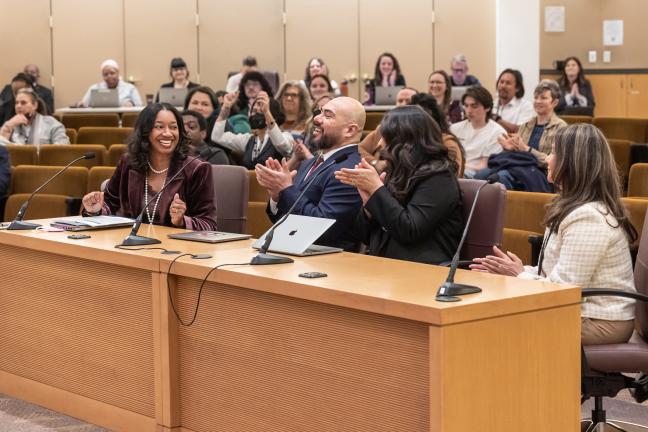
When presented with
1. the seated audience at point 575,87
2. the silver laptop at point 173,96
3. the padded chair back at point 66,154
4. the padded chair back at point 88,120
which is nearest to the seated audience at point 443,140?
the padded chair back at point 66,154

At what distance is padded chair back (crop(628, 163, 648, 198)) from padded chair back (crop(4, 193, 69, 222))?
307 cm

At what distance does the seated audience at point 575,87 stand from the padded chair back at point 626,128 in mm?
3392

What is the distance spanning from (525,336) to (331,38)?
37.5ft

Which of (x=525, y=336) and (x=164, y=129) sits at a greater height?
(x=164, y=129)

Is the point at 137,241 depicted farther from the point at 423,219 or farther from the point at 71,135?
the point at 71,135

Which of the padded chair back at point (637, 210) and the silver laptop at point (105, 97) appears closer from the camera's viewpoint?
the padded chair back at point (637, 210)

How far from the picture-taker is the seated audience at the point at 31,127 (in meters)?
8.64

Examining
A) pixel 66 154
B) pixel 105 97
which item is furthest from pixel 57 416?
pixel 105 97

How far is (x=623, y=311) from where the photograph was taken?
339 cm

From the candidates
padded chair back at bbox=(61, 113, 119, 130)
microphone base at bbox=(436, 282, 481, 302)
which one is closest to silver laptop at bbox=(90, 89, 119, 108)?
padded chair back at bbox=(61, 113, 119, 130)

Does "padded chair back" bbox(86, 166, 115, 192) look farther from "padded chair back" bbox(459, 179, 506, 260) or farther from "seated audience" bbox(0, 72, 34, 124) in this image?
"seated audience" bbox(0, 72, 34, 124)

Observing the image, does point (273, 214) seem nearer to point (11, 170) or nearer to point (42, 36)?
point (11, 170)

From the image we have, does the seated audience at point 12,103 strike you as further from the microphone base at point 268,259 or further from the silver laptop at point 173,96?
the microphone base at point 268,259

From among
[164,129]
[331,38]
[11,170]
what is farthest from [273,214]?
[331,38]
